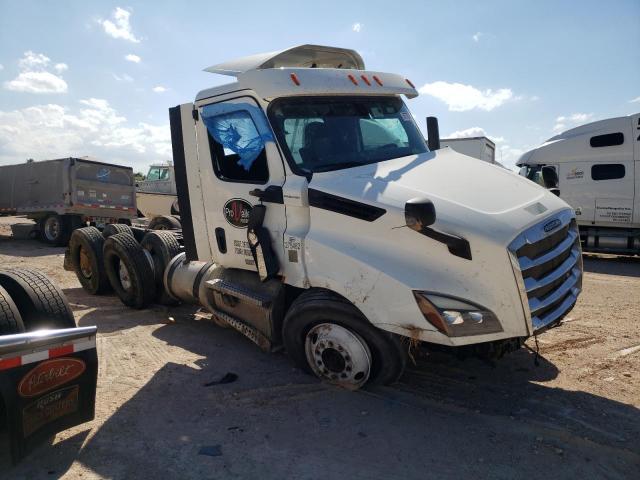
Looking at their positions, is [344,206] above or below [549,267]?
above

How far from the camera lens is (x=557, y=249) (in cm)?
365

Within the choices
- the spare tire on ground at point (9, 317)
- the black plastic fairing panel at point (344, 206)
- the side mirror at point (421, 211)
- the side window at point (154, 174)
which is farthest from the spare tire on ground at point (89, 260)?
the side window at point (154, 174)

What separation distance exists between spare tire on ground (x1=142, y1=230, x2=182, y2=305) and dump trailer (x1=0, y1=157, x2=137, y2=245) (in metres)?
9.40

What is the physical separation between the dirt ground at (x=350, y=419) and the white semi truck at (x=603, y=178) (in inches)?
316

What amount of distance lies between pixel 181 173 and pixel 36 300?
2.00m

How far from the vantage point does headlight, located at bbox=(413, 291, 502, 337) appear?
3.20m

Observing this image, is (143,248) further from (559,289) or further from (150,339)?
(559,289)

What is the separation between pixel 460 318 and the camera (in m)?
3.21

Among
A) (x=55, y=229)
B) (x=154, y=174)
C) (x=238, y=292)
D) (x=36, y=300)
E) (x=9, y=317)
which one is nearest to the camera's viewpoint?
(x=9, y=317)

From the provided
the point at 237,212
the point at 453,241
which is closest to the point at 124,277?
the point at 237,212

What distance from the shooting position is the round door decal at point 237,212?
4414mm

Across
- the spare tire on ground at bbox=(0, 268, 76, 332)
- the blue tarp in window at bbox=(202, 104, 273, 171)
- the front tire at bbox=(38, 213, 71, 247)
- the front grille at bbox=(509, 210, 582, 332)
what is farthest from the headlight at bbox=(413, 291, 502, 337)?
the front tire at bbox=(38, 213, 71, 247)

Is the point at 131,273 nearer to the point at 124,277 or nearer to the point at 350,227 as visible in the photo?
the point at 124,277

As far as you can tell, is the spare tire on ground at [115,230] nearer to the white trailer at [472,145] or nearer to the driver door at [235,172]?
the driver door at [235,172]
